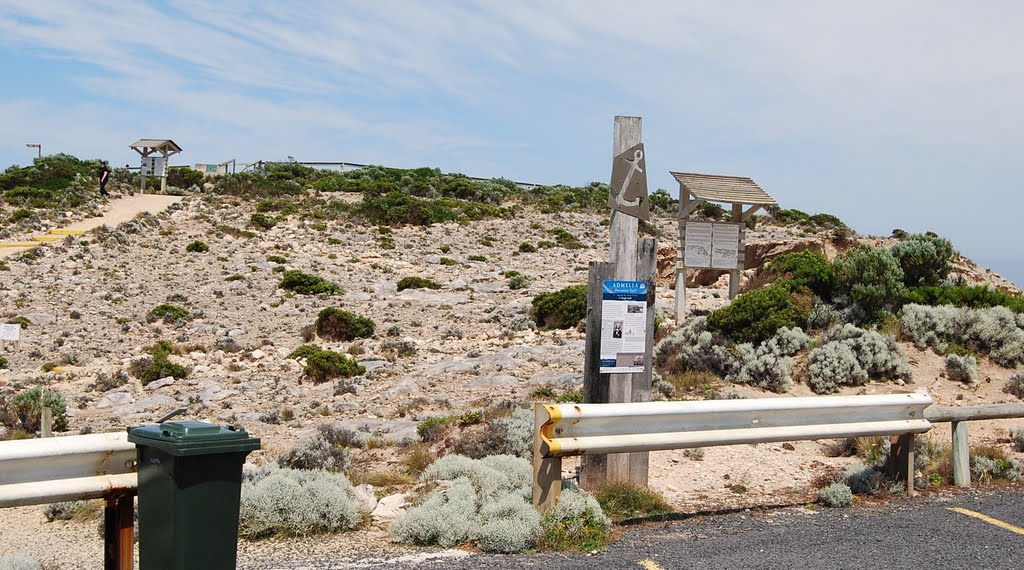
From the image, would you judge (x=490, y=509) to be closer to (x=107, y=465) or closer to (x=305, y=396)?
(x=107, y=465)

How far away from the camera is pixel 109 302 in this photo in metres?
24.9

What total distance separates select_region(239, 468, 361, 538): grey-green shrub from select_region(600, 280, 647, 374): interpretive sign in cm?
222

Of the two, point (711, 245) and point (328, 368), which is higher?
point (711, 245)

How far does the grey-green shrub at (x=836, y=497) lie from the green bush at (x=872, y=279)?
7.54 m

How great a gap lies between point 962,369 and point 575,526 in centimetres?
872

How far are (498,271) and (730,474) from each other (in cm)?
2220

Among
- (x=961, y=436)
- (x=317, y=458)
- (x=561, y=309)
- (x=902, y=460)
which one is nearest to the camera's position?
(x=902, y=460)

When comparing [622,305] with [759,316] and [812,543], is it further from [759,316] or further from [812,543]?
[759,316]

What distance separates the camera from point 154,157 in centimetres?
4950

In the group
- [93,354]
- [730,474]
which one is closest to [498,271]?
[93,354]

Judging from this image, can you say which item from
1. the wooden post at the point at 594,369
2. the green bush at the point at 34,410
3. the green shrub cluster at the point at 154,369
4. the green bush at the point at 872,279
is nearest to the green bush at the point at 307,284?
the green shrub cluster at the point at 154,369

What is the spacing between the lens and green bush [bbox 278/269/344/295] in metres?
26.0

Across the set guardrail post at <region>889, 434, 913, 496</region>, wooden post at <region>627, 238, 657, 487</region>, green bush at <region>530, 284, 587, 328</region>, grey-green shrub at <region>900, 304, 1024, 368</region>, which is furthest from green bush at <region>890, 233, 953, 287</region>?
wooden post at <region>627, 238, 657, 487</region>

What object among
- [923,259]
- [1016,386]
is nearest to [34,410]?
[1016,386]
